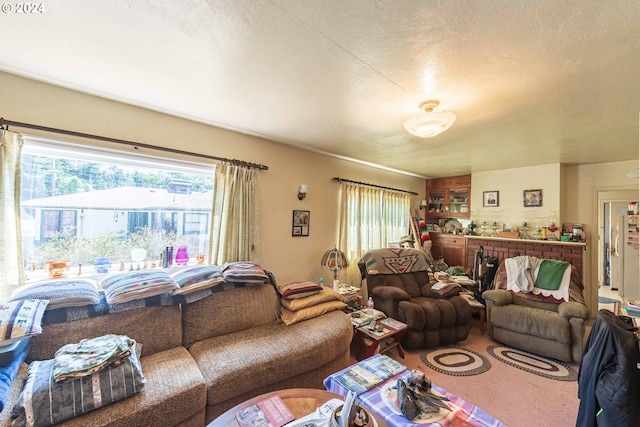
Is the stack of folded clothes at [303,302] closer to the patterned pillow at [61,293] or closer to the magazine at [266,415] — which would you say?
the magazine at [266,415]

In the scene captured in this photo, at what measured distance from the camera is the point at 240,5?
1170mm

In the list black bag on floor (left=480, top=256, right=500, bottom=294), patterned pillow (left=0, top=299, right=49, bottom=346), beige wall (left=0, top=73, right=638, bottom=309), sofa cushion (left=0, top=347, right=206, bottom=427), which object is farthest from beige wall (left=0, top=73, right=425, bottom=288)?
black bag on floor (left=480, top=256, right=500, bottom=294)

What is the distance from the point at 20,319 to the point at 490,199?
5905mm

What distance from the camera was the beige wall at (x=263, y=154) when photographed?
1.93 m

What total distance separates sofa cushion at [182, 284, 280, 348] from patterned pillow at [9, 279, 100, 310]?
0.65 m

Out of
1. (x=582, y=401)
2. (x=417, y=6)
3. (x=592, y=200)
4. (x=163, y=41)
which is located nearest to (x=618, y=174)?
(x=592, y=200)

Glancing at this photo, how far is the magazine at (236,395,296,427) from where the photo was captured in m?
1.24

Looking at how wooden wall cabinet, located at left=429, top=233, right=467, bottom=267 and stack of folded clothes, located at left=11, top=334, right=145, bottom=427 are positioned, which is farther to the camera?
wooden wall cabinet, located at left=429, top=233, right=467, bottom=267

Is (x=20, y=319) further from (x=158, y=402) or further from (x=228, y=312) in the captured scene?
(x=228, y=312)

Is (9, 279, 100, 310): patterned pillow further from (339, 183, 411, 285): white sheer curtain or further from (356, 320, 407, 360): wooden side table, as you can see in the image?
(339, 183, 411, 285): white sheer curtain

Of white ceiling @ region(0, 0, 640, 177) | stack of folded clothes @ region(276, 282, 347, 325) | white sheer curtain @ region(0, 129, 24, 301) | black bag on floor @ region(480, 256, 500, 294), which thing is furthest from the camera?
black bag on floor @ region(480, 256, 500, 294)

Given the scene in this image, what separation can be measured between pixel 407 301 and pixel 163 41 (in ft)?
10.6

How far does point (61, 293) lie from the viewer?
5.71 feet

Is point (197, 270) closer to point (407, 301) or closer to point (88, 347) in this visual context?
point (88, 347)
